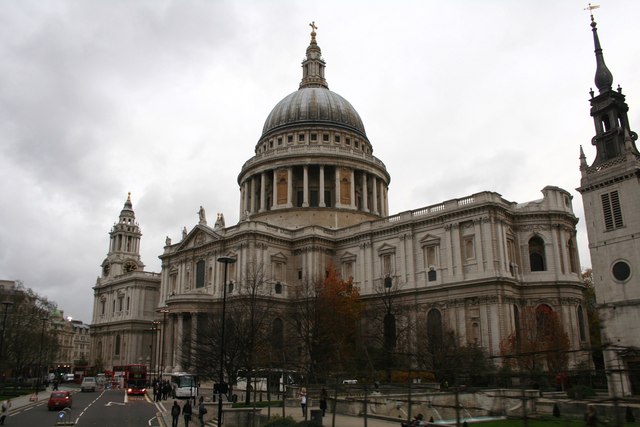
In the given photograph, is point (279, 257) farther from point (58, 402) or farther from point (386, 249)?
point (58, 402)

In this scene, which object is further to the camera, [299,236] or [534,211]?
[299,236]

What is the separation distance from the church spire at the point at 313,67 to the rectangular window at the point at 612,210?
61.5 meters

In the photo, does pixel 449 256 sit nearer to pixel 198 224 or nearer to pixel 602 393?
pixel 602 393

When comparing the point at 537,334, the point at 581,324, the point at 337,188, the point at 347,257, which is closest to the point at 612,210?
the point at 537,334

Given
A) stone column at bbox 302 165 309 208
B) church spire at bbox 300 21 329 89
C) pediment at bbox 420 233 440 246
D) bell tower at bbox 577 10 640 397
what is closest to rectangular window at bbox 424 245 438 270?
pediment at bbox 420 233 440 246

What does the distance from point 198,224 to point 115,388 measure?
999 inches

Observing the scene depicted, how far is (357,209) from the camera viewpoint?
78.8 metres

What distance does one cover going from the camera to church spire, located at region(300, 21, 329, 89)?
9675 cm

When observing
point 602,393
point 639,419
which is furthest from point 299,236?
point 639,419

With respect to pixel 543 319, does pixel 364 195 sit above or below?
above

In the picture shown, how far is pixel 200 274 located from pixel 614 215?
4753cm

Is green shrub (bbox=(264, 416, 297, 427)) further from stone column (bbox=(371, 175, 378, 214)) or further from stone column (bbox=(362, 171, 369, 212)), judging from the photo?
stone column (bbox=(371, 175, 378, 214))

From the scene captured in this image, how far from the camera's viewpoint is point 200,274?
236 feet

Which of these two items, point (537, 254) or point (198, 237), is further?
point (198, 237)
